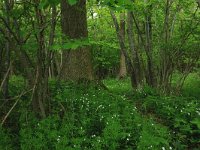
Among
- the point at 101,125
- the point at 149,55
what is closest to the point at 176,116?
the point at 101,125

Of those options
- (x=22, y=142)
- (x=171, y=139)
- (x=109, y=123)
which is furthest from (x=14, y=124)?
(x=171, y=139)

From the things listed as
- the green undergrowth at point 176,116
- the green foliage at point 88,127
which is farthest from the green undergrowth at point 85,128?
the green undergrowth at point 176,116

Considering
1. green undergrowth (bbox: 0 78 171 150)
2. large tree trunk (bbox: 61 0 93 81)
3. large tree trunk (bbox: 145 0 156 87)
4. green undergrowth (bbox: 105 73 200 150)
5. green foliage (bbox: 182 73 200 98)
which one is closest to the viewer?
green undergrowth (bbox: 0 78 171 150)

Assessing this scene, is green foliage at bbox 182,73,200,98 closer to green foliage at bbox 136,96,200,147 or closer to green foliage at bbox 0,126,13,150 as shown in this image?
green foliage at bbox 136,96,200,147

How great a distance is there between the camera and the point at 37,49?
6.09 m

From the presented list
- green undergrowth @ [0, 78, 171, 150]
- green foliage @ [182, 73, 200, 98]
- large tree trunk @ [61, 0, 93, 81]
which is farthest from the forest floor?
green foliage @ [182, 73, 200, 98]

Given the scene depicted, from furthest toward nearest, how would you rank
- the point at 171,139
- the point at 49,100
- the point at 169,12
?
the point at 169,12 → the point at 49,100 → the point at 171,139

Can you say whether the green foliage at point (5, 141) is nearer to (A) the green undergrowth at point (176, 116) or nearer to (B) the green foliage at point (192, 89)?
(A) the green undergrowth at point (176, 116)

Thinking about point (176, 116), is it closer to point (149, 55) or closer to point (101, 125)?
point (101, 125)

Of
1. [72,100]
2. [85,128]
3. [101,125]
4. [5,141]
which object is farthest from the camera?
[72,100]

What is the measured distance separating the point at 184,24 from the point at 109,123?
580cm

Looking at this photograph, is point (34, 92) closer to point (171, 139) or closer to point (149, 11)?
point (171, 139)

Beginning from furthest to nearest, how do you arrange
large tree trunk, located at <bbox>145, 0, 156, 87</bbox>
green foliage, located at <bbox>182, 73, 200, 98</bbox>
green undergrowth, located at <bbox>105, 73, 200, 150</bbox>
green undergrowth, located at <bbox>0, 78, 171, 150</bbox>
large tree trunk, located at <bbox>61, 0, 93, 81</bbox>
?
green foliage, located at <bbox>182, 73, 200, 98</bbox>
large tree trunk, located at <bbox>145, 0, 156, 87</bbox>
large tree trunk, located at <bbox>61, 0, 93, 81</bbox>
green undergrowth, located at <bbox>105, 73, 200, 150</bbox>
green undergrowth, located at <bbox>0, 78, 171, 150</bbox>

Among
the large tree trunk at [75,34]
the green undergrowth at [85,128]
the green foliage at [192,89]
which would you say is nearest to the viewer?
the green undergrowth at [85,128]
